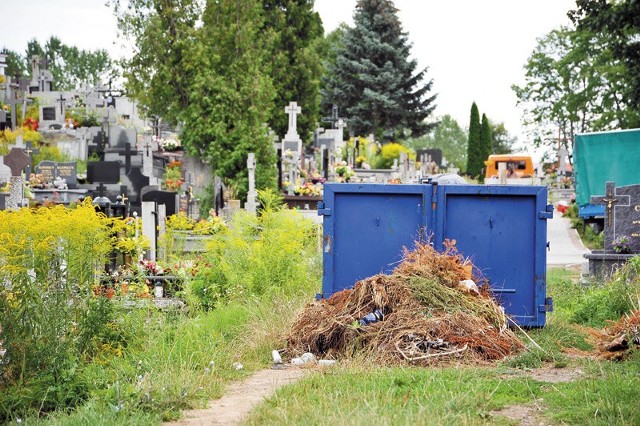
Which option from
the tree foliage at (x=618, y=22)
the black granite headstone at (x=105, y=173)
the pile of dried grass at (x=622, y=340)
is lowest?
the pile of dried grass at (x=622, y=340)

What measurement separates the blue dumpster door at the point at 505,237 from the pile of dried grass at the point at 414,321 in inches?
25.0

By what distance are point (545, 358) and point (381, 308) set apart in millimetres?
1567

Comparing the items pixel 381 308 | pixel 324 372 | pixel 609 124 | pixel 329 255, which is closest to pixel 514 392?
pixel 324 372

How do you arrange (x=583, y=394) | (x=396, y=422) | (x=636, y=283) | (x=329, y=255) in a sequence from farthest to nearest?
(x=636, y=283) < (x=329, y=255) < (x=583, y=394) < (x=396, y=422)

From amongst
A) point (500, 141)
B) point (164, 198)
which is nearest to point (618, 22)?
point (164, 198)

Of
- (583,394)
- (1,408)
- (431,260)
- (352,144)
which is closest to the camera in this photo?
(583,394)

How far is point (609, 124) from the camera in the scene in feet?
197

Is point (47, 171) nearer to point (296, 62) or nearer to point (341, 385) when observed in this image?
point (341, 385)

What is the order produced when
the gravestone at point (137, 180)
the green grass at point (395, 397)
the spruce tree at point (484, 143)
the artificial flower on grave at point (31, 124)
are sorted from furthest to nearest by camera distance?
1. the spruce tree at point (484, 143)
2. the artificial flower on grave at point (31, 124)
3. the gravestone at point (137, 180)
4. the green grass at point (395, 397)

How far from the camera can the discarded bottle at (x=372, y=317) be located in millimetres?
10180

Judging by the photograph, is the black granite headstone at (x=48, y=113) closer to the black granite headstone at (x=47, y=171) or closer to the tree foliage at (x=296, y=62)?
the tree foliage at (x=296, y=62)

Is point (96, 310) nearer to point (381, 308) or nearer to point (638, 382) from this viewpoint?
point (381, 308)

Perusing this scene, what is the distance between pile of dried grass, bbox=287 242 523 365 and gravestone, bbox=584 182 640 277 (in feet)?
26.1

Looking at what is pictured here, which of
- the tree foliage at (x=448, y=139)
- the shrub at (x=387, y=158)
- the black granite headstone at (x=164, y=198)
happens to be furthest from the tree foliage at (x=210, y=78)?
the tree foliage at (x=448, y=139)
